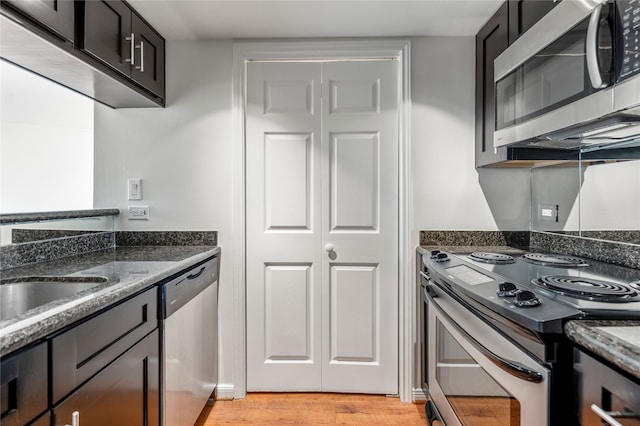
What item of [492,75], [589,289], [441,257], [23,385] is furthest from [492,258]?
[23,385]

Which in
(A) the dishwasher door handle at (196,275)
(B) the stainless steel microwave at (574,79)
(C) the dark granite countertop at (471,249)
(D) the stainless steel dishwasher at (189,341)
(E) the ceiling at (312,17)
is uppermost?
(E) the ceiling at (312,17)

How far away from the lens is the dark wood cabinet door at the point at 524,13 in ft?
4.54

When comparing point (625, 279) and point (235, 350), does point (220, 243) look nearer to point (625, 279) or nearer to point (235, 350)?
point (235, 350)

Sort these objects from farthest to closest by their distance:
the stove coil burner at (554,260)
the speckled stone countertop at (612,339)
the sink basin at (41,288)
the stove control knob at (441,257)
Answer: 1. the stove control knob at (441,257)
2. the stove coil burner at (554,260)
3. the sink basin at (41,288)
4. the speckled stone countertop at (612,339)

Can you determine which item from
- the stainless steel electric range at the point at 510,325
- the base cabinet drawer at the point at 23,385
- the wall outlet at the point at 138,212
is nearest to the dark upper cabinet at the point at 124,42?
the wall outlet at the point at 138,212

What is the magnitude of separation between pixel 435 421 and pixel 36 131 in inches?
93.3

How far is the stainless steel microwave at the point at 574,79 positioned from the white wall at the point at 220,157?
45 cm

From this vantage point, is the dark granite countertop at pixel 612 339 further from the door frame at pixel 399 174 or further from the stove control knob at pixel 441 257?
the door frame at pixel 399 174

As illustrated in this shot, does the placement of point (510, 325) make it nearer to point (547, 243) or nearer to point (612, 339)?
point (612, 339)

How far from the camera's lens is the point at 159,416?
1423 mm

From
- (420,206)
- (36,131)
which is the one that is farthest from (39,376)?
(420,206)

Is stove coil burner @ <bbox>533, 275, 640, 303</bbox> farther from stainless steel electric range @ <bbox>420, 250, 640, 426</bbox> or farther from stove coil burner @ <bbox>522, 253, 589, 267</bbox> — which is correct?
stove coil burner @ <bbox>522, 253, 589, 267</bbox>

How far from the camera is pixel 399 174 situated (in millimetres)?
2166

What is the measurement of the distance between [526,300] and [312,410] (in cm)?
150
